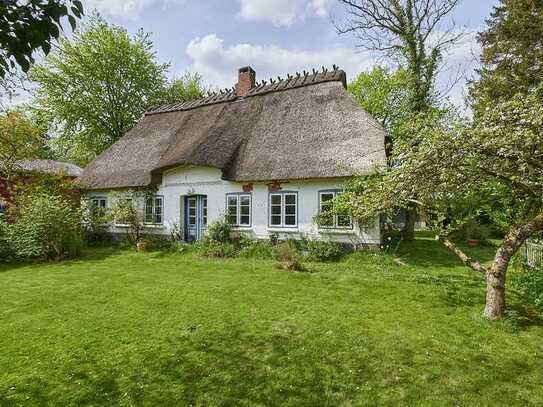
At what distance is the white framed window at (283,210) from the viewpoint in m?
11.8

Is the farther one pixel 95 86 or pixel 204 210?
pixel 95 86

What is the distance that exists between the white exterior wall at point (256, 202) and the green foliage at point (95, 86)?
13.6 meters

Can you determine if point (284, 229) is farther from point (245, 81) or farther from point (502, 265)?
point (245, 81)

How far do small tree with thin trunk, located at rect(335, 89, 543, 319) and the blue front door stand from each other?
28.4 ft

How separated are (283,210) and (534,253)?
7.35m

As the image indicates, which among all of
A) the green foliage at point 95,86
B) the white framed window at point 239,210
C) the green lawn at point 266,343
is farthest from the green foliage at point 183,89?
the green lawn at point 266,343

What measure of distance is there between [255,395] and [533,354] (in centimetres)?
356

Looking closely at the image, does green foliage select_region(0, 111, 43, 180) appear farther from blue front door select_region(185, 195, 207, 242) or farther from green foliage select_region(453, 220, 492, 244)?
green foliage select_region(453, 220, 492, 244)

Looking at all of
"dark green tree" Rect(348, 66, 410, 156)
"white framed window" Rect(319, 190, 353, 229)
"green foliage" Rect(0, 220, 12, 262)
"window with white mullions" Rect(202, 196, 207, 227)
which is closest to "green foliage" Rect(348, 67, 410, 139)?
"dark green tree" Rect(348, 66, 410, 156)

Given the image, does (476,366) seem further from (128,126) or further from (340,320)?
(128,126)

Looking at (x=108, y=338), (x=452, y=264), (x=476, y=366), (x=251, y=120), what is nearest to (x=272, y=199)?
(x=251, y=120)

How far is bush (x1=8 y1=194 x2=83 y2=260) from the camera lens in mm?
10609

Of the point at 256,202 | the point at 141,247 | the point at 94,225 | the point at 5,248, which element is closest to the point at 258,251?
the point at 256,202

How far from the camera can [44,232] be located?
10.7m
